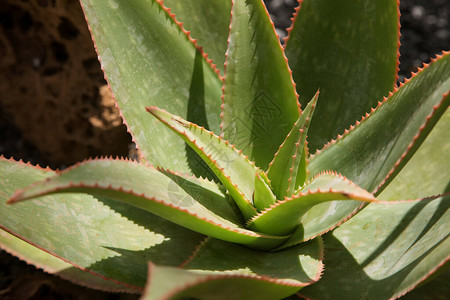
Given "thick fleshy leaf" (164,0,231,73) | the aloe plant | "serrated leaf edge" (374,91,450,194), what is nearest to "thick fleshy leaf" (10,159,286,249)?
the aloe plant

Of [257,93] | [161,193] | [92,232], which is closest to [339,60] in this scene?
[257,93]

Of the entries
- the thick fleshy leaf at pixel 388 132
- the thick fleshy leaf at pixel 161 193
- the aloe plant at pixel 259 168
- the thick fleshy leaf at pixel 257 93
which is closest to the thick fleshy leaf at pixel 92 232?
the aloe plant at pixel 259 168

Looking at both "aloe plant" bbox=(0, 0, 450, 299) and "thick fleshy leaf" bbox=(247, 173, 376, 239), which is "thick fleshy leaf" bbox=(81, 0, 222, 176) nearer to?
"aloe plant" bbox=(0, 0, 450, 299)

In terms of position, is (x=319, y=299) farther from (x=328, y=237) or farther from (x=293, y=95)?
(x=293, y=95)

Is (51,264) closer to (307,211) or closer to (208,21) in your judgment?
(307,211)

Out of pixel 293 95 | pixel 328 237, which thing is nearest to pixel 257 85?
pixel 293 95

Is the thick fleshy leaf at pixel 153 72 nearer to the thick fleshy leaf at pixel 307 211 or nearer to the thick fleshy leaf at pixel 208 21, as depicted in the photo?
the thick fleshy leaf at pixel 208 21

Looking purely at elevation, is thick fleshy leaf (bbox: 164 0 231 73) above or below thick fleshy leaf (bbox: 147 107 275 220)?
above
